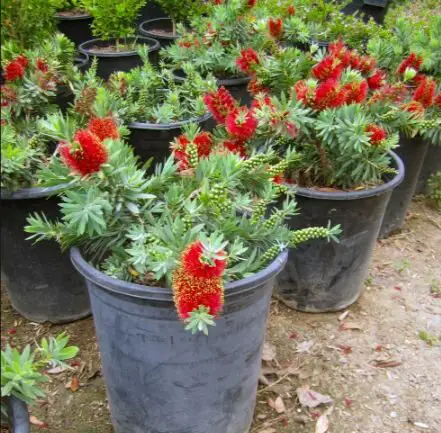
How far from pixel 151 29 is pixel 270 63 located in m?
2.65

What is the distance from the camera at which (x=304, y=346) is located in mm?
2459

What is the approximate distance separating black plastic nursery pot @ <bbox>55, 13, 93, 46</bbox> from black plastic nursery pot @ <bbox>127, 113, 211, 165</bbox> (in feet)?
7.94

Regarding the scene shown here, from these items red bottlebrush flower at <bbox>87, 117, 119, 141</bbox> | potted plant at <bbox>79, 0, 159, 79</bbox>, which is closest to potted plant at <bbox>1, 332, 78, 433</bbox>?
red bottlebrush flower at <bbox>87, 117, 119, 141</bbox>

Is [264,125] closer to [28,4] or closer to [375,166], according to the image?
[375,166]

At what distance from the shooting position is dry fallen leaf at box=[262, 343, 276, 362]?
7.74 feet

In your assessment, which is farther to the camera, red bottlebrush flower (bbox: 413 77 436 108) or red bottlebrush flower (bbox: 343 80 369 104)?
red bottlebrush flower (bbox: 413 77 436 108)

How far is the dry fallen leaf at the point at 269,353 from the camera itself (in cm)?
236

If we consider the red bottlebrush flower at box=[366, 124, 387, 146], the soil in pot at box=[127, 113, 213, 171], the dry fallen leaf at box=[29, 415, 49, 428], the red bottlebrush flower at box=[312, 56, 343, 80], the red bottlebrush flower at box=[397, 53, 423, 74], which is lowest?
the dry fallen leaf at box=[29, 415, 49, 428]

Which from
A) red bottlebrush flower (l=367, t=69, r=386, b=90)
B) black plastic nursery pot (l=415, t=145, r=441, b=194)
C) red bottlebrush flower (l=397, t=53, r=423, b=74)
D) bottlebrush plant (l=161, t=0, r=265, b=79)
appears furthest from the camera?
black plastic nursery pot (l=415, t=145, r=441, b=194)

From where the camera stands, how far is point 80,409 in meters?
2.12

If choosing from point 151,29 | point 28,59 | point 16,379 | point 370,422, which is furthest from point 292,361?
point 151,29

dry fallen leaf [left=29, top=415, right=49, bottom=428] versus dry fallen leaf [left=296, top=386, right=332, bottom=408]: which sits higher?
dry fallen leaf [left=296, top=386, right=332, bottom=408]

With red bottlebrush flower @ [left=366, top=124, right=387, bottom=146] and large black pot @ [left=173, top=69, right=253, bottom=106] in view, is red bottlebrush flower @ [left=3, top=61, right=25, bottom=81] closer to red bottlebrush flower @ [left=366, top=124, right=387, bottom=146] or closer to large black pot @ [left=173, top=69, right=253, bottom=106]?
large black pot @ [left=173, top=69, right=253, bottom=106]

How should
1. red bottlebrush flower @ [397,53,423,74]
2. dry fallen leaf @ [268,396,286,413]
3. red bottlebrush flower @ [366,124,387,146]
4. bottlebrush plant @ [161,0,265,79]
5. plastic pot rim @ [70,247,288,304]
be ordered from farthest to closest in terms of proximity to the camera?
bottlebrush plant @ [161,0,265,79]
red bottlebrush flower @ [397,53,423,74]
red bottlebrush flower @ [366,124,387,146]
dry fallen leaf @ [268,396,286,413]
plastic pot rim @ [70,247,288,304]
